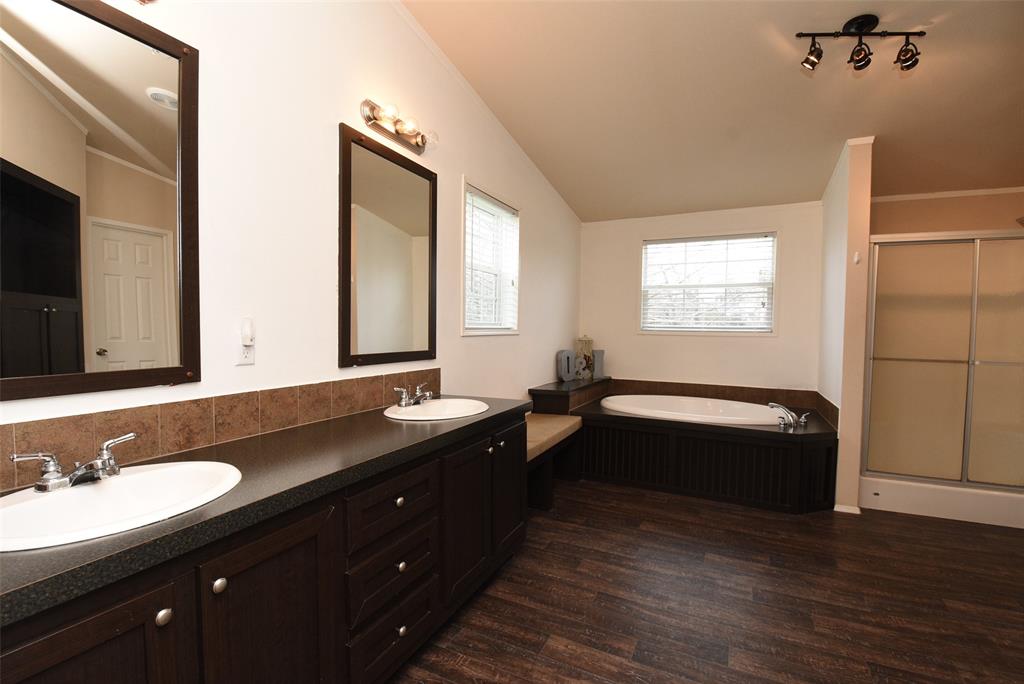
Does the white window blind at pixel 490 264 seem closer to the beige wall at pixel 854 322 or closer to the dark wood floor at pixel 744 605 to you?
the dark wood floor at pixel 744 605

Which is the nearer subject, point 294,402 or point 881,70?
point 294,402

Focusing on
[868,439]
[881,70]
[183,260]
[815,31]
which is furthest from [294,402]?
[868,439]

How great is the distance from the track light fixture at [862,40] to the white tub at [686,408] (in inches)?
91.9

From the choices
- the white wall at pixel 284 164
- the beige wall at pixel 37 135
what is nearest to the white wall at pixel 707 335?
the white wall at pixel 284 164

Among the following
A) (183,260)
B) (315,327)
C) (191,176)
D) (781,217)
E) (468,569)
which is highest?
(781,217)

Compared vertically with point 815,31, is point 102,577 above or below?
below

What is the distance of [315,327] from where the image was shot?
1839mm

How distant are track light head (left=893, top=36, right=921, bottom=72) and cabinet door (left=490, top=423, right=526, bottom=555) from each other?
8.28 feet

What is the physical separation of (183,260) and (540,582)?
6.60 feet

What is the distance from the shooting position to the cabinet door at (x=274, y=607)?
0.95 metres

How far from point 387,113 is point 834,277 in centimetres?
332

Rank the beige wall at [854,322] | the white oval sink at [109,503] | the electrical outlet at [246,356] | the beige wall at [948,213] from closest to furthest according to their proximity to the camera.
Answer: the white oval sink at [109,503]
the electrical outlet at [246,356]
the beige wall at [854,322]
the beige wall at [948,213]

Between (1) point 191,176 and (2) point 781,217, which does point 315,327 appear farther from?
(2) point 781,217

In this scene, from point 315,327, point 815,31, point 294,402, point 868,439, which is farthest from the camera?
point 868,439
